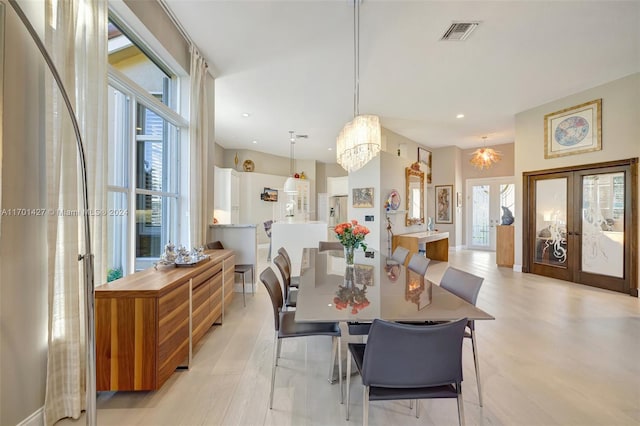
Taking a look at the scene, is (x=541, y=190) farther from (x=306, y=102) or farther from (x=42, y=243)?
(x=42, y=243)

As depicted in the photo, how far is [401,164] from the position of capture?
672cm

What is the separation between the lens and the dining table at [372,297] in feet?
4.75

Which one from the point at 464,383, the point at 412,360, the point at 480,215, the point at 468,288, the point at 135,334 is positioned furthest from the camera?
the point at 480,215

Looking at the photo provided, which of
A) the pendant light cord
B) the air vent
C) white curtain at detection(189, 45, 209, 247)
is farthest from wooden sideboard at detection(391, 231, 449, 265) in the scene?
white curtain at detection(189, 45, 209, 247)

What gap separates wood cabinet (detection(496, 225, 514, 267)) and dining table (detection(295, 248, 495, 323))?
17.0 ft

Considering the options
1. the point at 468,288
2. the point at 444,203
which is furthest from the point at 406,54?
the point at 444,203

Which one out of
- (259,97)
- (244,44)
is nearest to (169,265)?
(244,44)

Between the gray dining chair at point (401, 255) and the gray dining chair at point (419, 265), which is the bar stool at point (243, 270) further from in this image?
the gray dining chair at point (419, 265)

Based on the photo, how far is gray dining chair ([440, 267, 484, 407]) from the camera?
184cm

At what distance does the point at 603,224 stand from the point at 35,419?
7.23 meters

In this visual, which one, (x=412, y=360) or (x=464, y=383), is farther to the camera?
(x=464, y=383)

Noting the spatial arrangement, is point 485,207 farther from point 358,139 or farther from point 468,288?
point 468,288

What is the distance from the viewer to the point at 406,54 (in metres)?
3.66

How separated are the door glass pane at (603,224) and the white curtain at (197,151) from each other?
6.47 m
